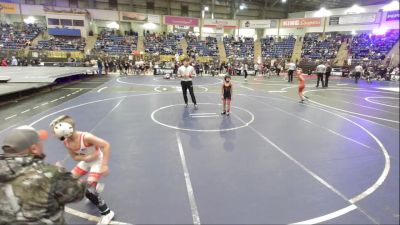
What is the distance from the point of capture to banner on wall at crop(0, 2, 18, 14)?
36.3m

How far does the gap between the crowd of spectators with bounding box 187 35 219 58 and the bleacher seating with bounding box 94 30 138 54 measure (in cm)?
808

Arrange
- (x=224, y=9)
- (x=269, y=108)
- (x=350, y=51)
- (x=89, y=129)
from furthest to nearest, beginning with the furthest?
(x=224, y=9)
(x=350, y=51)
(x=269, y=108)
(x=89, y=129)

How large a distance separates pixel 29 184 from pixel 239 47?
138 ft

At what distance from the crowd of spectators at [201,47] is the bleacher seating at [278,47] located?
7450mm

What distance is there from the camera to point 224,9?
48375mm

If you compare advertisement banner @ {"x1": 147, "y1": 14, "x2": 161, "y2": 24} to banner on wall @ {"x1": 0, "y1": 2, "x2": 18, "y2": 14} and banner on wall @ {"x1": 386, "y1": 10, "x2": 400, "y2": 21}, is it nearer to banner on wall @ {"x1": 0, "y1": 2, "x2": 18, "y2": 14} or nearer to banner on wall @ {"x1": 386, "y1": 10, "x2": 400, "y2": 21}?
banner on wall @ {"x1": 0, "y1": 2, "x2": 18, "y2": 14}

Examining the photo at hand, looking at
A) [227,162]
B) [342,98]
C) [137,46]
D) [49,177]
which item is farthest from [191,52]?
[49,177]

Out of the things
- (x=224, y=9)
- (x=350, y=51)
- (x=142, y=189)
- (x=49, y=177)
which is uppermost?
(x=224, y=9)

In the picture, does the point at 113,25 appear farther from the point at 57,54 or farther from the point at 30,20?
the point at 57,54

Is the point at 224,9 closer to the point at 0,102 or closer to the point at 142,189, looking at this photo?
the point at 0,102

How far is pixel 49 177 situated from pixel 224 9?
5041 centimetres

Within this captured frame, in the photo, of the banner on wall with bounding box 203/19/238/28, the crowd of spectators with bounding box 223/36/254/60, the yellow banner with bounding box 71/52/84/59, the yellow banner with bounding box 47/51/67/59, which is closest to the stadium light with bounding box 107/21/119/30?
the yellow banner with bounding box 71/52/84/59

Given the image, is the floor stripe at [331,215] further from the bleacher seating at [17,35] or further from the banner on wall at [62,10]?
the banner on wall at [62,10]

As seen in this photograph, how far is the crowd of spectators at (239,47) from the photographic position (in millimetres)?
40219
